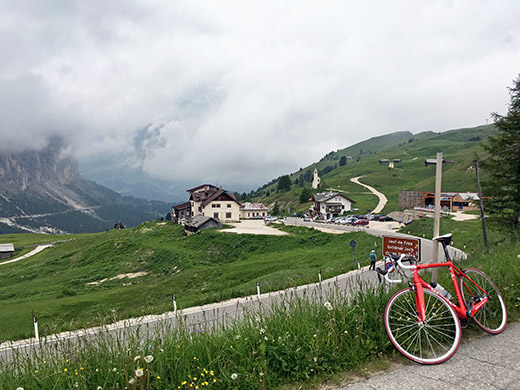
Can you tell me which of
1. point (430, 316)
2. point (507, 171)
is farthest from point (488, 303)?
point (507, 171)

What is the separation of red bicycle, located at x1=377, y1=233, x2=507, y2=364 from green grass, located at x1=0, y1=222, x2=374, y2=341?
12.5 m

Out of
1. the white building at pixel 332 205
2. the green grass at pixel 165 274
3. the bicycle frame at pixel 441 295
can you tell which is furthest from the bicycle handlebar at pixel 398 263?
the white building at pixel 332 205

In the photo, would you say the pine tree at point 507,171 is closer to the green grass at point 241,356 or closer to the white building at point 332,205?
the green grass at point 241,356

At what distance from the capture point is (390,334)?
4766 mm

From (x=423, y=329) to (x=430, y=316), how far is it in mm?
364

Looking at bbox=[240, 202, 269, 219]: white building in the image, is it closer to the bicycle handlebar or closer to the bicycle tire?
the bicycle tire

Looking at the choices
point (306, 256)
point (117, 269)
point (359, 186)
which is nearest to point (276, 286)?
point (306, 256)

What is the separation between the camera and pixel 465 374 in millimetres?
4340

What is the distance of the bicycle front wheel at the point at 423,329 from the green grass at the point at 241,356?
251 millimetres

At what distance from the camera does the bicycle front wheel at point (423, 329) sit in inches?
185

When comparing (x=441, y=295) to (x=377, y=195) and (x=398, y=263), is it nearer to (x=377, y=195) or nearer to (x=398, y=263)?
(x=398, y=263)

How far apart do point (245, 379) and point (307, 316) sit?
5.23 feet

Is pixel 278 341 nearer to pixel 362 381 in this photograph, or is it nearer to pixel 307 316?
pixel 307 316

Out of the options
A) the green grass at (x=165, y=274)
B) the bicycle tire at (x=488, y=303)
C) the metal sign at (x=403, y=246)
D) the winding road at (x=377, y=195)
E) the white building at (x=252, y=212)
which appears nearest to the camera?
the bicycle tire at (x=488, y=303)
